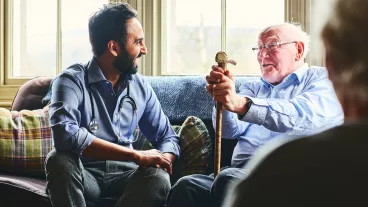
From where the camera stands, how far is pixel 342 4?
1.77ft

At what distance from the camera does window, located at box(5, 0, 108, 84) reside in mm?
3660

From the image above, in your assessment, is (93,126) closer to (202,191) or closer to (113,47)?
(113,47)

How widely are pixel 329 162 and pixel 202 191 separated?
1.78 meters

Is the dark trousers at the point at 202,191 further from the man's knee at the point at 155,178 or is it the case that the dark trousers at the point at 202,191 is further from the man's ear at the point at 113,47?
the man's ear at the point at 113,47

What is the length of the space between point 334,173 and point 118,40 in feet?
7.18

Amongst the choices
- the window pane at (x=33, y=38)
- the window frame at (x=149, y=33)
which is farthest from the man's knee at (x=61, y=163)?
the window pane at (x=33, y=38)

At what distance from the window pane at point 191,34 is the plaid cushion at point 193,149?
0.81 metres

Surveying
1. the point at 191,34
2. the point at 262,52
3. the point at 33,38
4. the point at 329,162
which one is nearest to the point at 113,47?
the point at 262,52

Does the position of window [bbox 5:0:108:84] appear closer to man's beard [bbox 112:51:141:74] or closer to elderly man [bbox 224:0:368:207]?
man's beard [bbox 112:51:141:74]

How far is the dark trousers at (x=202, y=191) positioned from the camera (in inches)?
86.5

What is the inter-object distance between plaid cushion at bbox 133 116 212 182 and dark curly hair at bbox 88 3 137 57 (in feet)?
1.51

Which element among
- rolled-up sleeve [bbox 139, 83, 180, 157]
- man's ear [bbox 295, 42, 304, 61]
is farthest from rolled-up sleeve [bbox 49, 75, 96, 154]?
man's ear [bbox 295, 42, 304, 61]

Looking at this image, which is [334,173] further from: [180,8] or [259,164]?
[180,8]

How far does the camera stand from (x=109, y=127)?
98.9 inches
